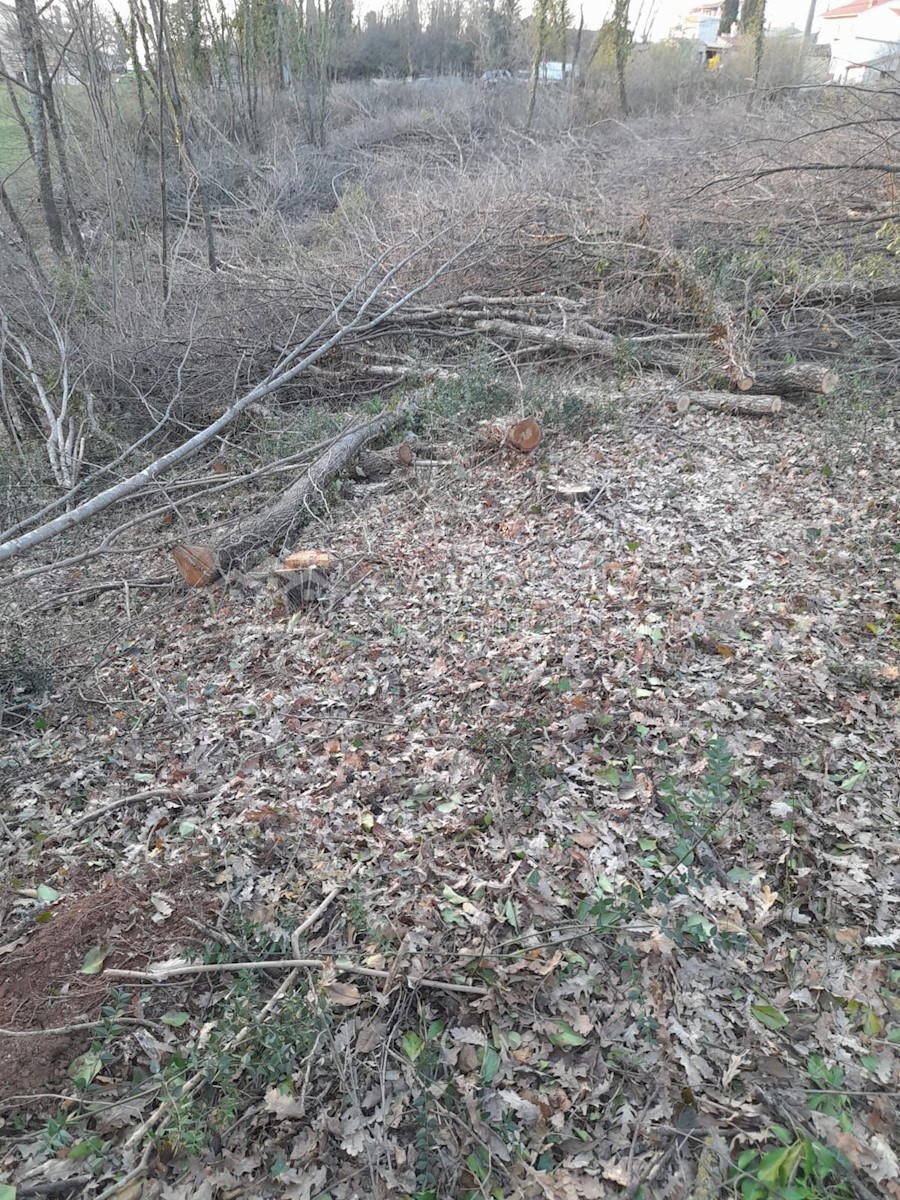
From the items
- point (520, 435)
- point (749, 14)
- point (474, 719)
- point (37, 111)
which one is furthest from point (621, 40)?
point (474, 719)

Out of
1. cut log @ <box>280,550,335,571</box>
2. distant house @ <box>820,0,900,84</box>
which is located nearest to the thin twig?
cut log @ <box>280,550,335,571</box>

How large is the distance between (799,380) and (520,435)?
2.64m

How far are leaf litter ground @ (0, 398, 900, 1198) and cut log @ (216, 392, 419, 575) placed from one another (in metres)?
0.59

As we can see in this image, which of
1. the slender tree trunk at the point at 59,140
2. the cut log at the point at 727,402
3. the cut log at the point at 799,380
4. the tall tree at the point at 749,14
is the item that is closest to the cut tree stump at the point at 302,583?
the cut log at the point at 727,402

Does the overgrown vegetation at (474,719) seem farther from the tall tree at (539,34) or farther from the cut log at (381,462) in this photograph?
the tall tree at (539,34)

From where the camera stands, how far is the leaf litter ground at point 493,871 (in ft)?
7.30

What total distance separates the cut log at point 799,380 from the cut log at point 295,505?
3581mm

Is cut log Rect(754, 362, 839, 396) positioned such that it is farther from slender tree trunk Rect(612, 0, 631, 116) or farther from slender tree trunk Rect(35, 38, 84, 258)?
slender tree trunk Rect(612, 0, 631, 116)

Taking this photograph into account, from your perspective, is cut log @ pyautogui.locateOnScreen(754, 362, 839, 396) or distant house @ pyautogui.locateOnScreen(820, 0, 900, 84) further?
distant house @ pyautogui.locateOnScreen(820, 0, 900, 84)

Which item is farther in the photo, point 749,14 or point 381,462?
point 749,14

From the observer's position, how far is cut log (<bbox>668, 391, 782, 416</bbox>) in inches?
258

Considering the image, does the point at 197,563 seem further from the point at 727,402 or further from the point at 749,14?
the point at 749,14

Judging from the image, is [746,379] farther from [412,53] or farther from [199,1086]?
[412,53]

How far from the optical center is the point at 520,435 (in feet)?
20.8
